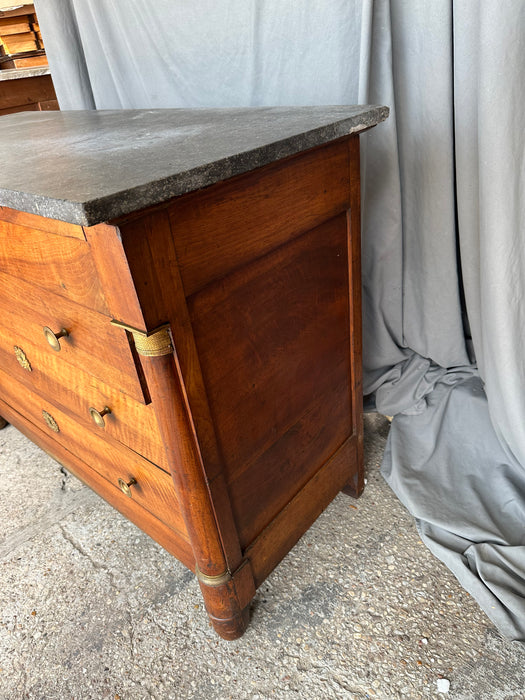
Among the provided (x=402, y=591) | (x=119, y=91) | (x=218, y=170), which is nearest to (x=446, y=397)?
(x=402, y=591)

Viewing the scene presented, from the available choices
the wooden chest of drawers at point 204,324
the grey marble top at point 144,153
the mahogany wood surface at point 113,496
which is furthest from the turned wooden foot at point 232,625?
the grey marble top at point 144,153

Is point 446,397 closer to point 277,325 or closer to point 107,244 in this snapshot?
point 277,325

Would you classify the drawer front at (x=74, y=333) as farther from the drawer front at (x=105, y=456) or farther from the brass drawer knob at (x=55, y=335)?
the drawer front at (x=105, y=456)

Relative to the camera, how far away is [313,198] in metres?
0.92

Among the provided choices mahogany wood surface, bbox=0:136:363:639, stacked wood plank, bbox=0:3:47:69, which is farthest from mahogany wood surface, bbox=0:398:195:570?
stacked wood plank, bbox=0:3:47:69

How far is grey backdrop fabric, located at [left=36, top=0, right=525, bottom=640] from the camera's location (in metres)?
1.10

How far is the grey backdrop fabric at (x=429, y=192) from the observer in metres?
1.10

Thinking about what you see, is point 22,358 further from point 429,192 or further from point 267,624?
point 429,192

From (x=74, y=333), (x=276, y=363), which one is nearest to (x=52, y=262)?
(x=74, y=333)

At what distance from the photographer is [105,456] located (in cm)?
116

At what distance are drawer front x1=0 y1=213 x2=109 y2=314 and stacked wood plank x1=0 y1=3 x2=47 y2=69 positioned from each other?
226 cm

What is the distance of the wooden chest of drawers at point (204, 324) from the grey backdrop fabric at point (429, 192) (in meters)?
0.30

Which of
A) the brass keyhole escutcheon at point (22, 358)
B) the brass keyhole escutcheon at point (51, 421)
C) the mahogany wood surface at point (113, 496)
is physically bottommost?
the mahogany wood surface at point (113, 496)

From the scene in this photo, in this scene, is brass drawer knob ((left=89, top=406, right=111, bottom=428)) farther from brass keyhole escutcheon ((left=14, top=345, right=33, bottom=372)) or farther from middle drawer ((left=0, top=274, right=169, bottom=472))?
brass keyhole escutcheon ((left=14, top=345, right=33, bottom=372))
